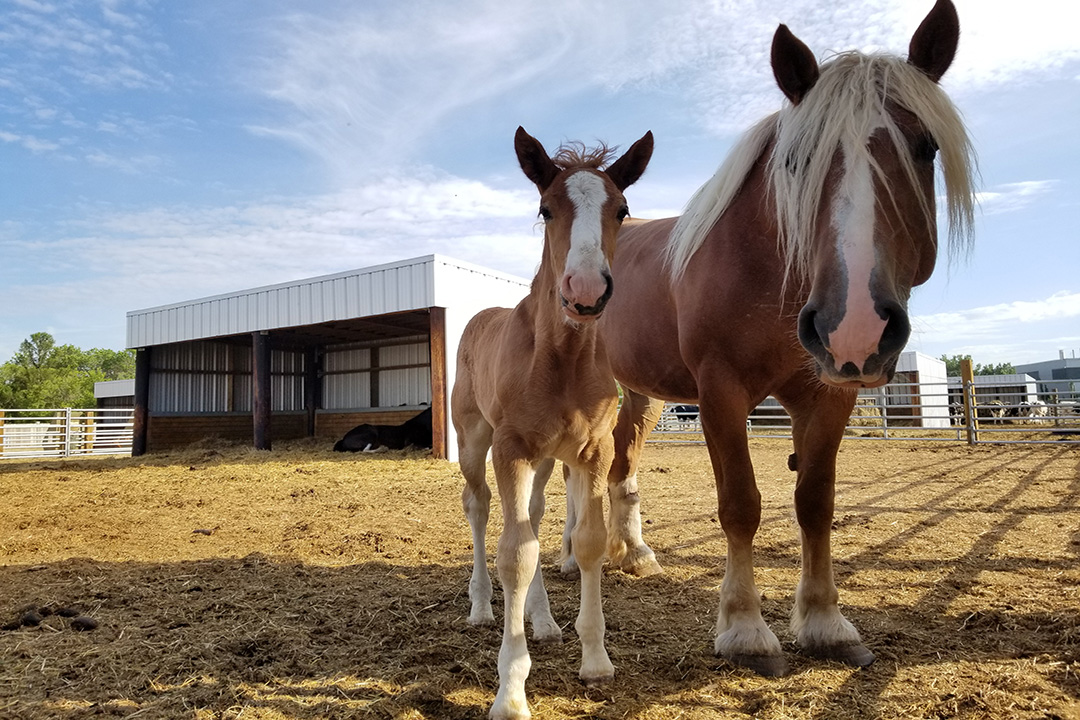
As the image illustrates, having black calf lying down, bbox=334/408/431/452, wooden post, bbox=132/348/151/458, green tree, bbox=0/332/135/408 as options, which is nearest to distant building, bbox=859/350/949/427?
black calf lying down, bbox=334/408/431/452

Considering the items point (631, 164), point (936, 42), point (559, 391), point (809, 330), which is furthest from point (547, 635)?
point (936, 42)

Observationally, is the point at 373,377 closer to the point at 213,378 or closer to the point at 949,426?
the point at 213,378

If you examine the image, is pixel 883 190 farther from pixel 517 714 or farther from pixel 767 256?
pixel 517 714

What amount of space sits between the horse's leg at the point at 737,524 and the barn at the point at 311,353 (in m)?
11.1

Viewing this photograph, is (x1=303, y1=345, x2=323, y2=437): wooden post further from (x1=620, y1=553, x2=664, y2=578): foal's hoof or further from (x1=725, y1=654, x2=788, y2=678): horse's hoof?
(x1=725, y1=654, x2=788, y2=678): horse's hoof

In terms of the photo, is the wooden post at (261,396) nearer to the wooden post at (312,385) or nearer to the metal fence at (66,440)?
the metal fence at (66,440)

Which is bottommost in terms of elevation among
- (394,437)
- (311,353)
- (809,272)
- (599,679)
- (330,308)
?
(599,679)

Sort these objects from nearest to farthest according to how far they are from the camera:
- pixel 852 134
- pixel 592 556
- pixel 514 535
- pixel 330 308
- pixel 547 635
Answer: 1. pixel 852 134
2. pixel 514 535
3. pixel 592 556
4. pixel 547 635
5. pixel 330 308

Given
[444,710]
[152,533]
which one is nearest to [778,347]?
[444,710]

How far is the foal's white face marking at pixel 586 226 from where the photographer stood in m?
2.54

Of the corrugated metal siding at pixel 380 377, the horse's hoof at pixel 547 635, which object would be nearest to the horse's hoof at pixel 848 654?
the horse's hoof at pixel 547 635

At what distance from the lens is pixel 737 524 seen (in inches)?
115

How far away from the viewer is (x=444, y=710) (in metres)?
2.46

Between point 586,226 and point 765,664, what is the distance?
6.53ft
